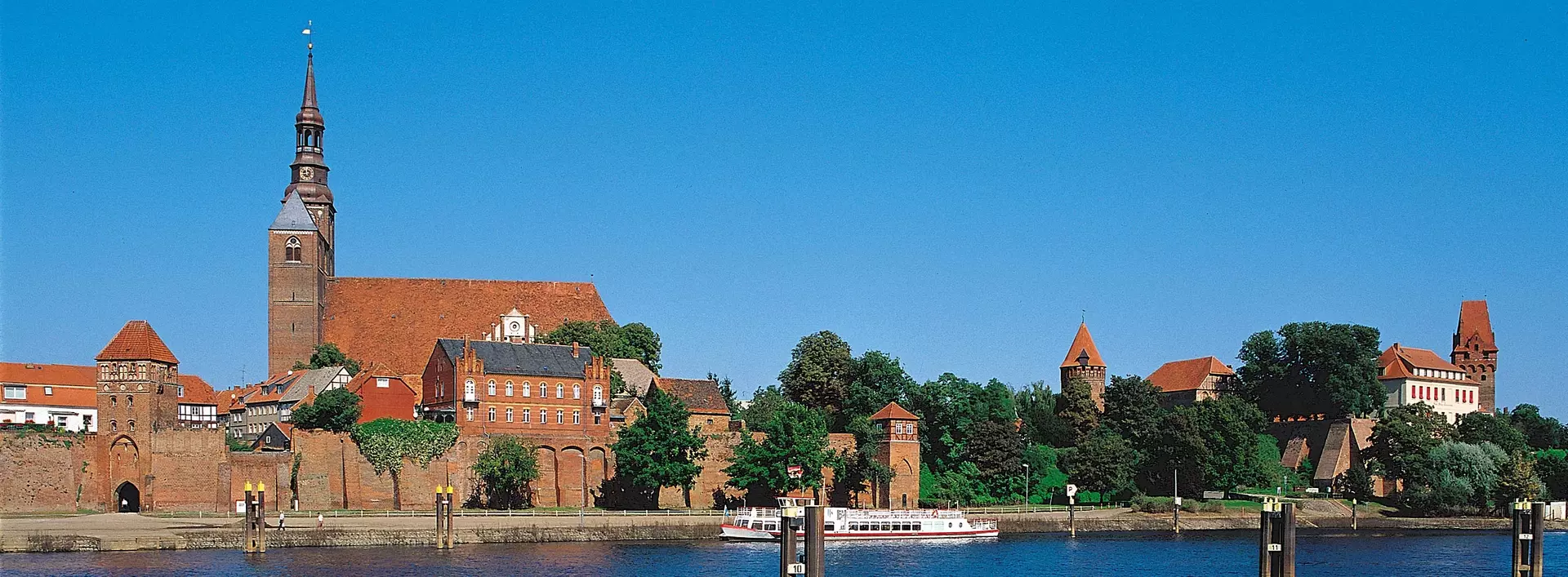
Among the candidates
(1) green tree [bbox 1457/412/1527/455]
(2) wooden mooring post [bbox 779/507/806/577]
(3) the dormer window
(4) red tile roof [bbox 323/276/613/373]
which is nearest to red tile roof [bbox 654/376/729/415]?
(4) red tile roof [bbox 323/276/613/373]

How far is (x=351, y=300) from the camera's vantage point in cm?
10056

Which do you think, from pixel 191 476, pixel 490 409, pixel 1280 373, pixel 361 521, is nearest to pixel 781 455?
pixel 490 409

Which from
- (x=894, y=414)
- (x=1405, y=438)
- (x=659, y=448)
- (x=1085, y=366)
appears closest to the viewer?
(x=659, y=448)

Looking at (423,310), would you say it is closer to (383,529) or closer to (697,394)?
(697,394)

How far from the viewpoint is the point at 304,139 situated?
100562 mm

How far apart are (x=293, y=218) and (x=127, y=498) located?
2639 cm

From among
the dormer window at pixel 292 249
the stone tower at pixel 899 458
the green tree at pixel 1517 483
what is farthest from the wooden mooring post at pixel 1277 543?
the dormer window at pixel 292 249

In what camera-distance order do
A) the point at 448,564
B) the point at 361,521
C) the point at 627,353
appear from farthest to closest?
the point at 627,353, the point at 361,521, the point at 448,564

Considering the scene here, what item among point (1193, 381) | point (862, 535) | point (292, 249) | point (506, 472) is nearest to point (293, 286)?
point (292, 249)

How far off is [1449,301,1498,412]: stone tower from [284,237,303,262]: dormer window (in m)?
78.6

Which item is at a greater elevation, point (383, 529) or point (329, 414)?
point (329, 414)

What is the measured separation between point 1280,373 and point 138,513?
6401cm

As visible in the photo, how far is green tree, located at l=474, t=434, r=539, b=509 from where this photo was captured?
7538cm

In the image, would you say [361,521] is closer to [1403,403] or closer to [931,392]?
[931,392]
